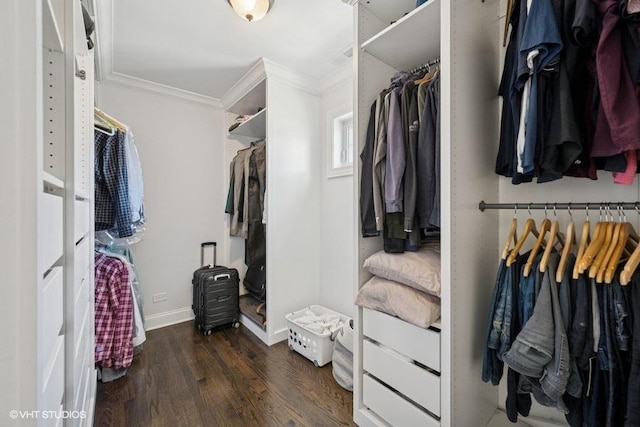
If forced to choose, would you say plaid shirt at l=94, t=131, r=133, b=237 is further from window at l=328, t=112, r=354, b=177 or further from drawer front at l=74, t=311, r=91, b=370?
window at l=328, t=112, r=354, b=177

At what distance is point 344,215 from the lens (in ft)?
7.93

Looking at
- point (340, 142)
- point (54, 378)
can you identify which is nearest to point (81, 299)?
point (54, 378)

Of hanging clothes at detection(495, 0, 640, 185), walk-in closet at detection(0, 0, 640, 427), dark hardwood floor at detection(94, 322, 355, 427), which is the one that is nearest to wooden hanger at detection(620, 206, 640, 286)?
walk-in closet at detection(0, 0, 640, 427)

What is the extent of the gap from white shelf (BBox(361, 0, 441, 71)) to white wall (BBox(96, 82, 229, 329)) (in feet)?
7.24

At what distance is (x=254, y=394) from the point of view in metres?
1.68

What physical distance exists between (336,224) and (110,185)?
181 cm

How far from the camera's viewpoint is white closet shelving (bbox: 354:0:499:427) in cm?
107

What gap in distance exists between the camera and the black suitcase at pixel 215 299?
2.47m

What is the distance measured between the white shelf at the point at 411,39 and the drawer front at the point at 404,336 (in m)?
1.41

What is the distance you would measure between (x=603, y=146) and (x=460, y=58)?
612 millimetres

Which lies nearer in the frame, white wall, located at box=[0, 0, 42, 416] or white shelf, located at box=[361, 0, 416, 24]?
white wall, located at box=[0, 0, 42, 416]

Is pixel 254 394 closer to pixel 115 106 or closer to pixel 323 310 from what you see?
pixel 323 310

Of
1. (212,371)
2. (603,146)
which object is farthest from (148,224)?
(603,146)

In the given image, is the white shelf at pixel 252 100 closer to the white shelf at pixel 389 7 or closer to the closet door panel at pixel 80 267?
the white shelf at pixel 389 7
